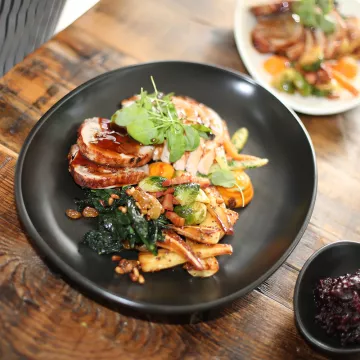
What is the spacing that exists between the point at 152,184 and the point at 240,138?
30.4 inches

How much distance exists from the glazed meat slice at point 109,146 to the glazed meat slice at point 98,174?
3 cm

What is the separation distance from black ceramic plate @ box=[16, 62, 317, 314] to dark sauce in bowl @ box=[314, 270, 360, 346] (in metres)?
0.29

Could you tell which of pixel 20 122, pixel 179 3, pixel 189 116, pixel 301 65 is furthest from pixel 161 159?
pixel 179 3

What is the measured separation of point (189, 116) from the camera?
2971mm

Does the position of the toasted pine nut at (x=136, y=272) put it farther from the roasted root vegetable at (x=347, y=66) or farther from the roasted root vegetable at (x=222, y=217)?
the roasted root vegetable at (x=347, y=66)

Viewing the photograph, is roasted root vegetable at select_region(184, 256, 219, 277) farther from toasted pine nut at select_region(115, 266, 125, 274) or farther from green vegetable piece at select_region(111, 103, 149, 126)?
green vegetable piece at select_region(111, 103, 149, 126)

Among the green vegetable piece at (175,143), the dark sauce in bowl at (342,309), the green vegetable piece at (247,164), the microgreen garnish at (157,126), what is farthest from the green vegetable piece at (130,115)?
the dark sauce in bowl at (342,309)

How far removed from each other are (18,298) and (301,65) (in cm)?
269

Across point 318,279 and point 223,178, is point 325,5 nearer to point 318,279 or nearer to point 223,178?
point 223,178

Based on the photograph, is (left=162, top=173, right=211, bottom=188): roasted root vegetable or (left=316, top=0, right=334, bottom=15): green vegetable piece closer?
(left=162, top=173, right=211, bottom=188): roasted root vegetable

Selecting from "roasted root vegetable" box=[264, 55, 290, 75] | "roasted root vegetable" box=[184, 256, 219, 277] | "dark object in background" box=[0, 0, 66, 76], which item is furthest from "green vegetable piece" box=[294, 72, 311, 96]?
"dark object in background" box=[0, 0, 66, 76]

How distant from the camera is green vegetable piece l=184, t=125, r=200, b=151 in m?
2.72

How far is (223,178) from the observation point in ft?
8.98

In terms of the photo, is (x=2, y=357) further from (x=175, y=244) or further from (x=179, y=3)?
(x=179, y=3)
